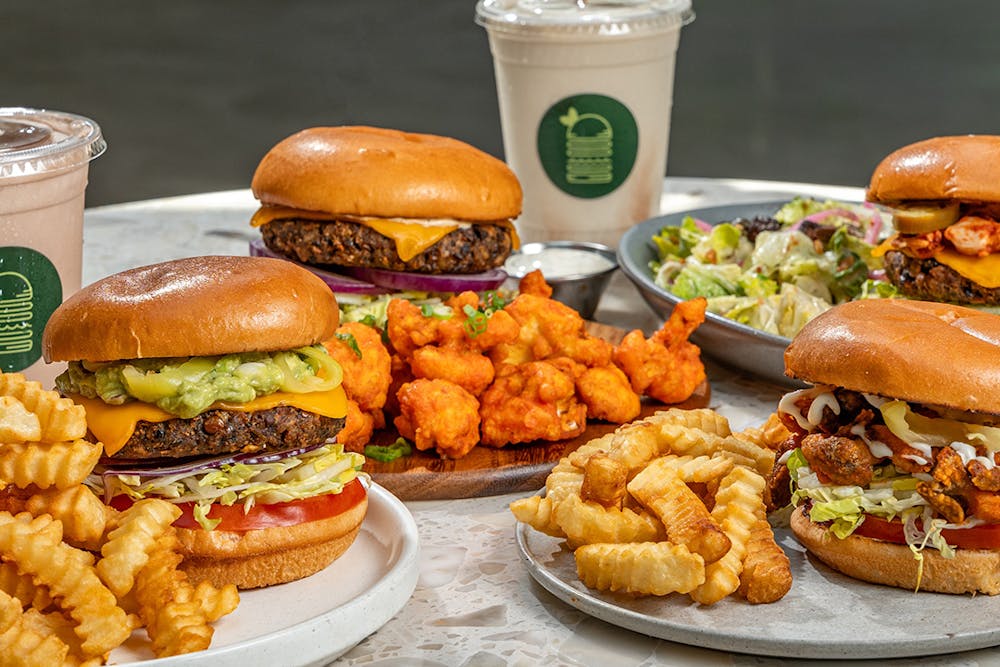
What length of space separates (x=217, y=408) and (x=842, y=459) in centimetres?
111

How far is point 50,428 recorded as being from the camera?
2.31 meters

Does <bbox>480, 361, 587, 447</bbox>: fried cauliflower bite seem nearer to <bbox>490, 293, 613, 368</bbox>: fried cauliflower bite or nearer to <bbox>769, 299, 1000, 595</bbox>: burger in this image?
<bbox>490, 293, 613, 368</bbox>: fried cauliflower bite

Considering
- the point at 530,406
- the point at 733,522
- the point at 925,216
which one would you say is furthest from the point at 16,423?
the point at 925,216

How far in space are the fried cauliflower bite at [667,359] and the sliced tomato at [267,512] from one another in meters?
1.11

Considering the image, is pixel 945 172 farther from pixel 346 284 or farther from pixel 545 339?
pixel 346 284

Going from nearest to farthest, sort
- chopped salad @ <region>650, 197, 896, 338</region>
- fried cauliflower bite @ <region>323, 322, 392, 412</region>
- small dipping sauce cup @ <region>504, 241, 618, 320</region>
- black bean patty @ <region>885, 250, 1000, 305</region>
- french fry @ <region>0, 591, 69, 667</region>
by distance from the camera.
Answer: french fry @ <region>0, 591, 69, 667</region> → fried cauliflower bite @ <region>323, 322, 392, 412</region> → black bean patty @ <region>885, 250, 1000, 305</region> → chopped salad @ <region>650, 197, 896, 338</region> → small dipping sauce cup @ <region>504, 241, 618, 320</region>

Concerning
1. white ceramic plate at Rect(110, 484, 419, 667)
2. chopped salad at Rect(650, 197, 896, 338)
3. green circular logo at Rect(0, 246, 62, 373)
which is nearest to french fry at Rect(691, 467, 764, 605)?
white ceramic plate at Rect(110, 484, 419, 667)

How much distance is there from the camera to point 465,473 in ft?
10.4

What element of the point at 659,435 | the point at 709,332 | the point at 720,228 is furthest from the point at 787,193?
the point at 659,435

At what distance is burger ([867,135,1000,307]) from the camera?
3.58 m

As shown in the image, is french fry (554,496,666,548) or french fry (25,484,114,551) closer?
french fry (25,484,114,551)

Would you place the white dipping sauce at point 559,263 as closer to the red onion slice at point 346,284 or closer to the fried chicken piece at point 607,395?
the red onion slice at point 346,284

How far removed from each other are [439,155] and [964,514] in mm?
1754

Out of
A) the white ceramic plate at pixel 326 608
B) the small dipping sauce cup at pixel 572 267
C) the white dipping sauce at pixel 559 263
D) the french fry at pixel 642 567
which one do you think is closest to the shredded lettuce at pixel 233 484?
the white ceramic plate at pixel 326 608
